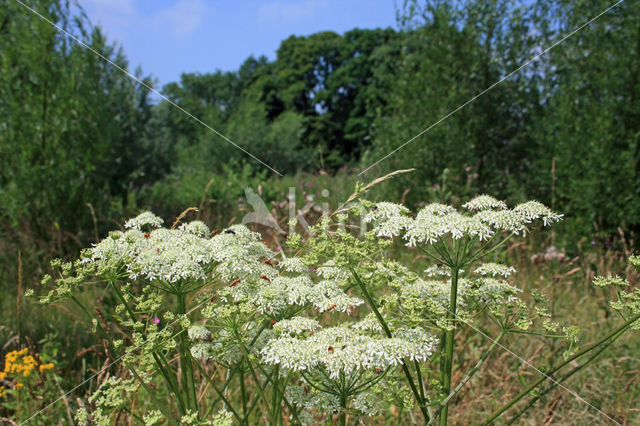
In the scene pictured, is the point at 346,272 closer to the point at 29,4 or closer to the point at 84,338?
the point at 84,338

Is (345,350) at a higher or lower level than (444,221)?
lower

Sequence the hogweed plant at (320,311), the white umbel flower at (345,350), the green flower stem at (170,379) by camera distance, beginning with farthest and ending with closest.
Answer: the green flower stem at (170,379), the hogweed plant at (320,311), the white umbel flower at (345,350)

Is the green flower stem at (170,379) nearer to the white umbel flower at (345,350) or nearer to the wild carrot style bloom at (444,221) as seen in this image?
the white umbel flower at (345,350)

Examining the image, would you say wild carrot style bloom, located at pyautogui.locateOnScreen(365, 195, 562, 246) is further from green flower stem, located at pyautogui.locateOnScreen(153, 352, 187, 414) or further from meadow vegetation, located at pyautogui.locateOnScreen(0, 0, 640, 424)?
green flower stem, located at pyautogui.locateOnScreen(153, 352, 187, 414)

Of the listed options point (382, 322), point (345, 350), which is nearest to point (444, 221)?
point (382, 322)

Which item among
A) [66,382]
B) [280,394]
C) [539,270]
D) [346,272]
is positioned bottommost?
[539,270]

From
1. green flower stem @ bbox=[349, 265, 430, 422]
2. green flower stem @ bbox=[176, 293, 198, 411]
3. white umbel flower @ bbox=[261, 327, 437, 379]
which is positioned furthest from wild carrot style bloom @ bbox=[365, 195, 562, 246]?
green flower stem @ bbox=[176, 293, 198, 411]

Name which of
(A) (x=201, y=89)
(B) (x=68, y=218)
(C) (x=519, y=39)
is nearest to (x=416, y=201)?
(C) (x=519, y=39)

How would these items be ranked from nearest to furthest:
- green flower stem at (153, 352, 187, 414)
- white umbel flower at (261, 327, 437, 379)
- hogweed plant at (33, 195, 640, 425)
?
white umbel flower at (261, 327, 437, 379) → hogweed plant at (33, 195, 640, 425) → green flower stem at (153, 352, 187, 414)

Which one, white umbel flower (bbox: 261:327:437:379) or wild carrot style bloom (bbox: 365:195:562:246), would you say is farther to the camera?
wild carrot style bloom (bbox: 365:195:562:246)

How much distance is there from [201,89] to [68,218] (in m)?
54.8

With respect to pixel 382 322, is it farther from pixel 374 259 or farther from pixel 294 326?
pixel 374 259

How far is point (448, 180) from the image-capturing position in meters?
7.96

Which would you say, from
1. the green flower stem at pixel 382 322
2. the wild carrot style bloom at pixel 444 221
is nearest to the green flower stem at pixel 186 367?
the green flower stem at pixel 382 322
